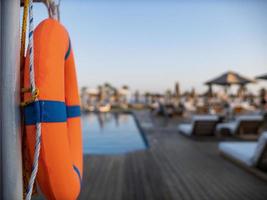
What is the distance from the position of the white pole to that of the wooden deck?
1511 millimetres

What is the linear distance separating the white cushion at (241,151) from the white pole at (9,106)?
3.03m

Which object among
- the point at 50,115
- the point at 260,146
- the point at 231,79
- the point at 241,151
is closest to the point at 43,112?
the point at 50,115

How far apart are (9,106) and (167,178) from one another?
93.7 inches

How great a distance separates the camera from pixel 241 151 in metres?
3.44

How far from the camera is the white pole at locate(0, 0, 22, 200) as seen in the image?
866 mm

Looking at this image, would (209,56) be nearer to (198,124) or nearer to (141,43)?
(141,43)

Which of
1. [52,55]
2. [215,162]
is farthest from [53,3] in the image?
[215,162]

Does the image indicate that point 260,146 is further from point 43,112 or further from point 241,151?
point 43,112

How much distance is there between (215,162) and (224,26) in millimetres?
7598

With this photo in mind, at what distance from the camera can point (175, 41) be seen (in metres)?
13.4

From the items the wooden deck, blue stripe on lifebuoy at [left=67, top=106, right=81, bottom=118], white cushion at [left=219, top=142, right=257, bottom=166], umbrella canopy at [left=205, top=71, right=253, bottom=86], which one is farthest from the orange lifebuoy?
umbrella canopy at [left=205, top=71, right=253, bottom=86]

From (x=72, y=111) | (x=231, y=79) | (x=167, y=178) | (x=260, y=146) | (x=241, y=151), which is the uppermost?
(x=231, y=79)

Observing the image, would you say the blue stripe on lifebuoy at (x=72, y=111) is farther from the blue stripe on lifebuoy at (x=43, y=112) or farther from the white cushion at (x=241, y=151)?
the white cushion at (x=241, y=151)

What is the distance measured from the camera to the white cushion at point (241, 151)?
3.16 m
